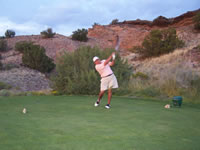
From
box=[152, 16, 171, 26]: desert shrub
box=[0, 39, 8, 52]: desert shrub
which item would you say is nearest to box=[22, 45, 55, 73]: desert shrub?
box=[0, 39, 8, 52]: desert shrub

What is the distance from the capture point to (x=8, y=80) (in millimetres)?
21938

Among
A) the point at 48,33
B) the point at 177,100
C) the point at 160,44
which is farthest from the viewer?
the point at 48,33

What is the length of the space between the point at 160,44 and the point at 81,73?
Result: 45.4ft

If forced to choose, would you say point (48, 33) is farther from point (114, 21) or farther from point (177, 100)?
point (177, 100)

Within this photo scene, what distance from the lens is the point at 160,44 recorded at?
83.0 ft

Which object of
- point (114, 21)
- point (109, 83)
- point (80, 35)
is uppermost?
point (114, 21)

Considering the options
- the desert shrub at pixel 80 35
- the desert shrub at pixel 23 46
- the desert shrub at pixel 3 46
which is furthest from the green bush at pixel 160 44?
the desert shrub at pixel 3 46

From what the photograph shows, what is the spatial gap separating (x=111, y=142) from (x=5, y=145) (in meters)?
1.59

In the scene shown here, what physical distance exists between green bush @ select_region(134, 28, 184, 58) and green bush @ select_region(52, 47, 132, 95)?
35.1ft

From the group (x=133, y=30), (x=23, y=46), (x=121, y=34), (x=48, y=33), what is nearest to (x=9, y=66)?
(x=23, y=46)

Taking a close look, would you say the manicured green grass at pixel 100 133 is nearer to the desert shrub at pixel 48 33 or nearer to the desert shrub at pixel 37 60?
the desert shrub at pixel 37 60

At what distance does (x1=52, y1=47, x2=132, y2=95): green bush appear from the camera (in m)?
13.2

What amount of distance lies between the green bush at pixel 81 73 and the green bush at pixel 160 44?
421 inches

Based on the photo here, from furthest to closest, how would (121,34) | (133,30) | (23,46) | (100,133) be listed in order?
(121,34) → (133,30) → (23,46) → (100,133)
